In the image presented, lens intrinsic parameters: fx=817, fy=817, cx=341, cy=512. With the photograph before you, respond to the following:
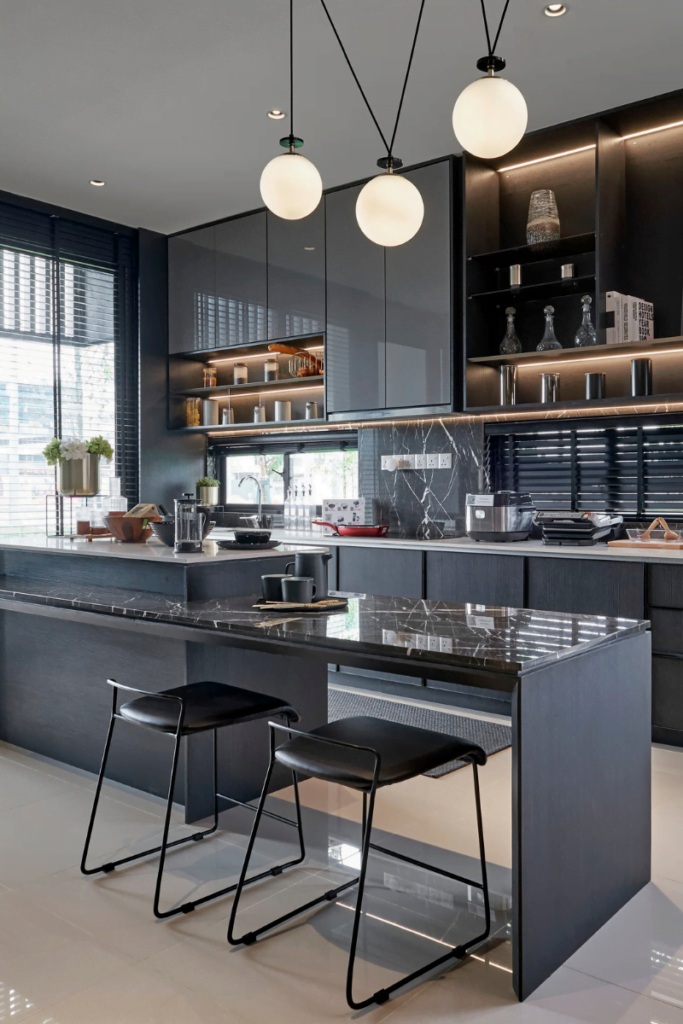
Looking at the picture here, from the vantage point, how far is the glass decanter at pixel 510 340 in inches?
172

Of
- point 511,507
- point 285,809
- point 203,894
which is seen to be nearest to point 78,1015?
point 203,894

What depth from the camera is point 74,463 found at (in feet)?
12.4

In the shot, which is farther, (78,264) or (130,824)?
(78,264)

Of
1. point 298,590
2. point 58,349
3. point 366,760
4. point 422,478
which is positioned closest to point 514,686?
point 366,760

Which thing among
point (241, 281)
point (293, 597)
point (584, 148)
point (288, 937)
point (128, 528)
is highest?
point (584, 148)

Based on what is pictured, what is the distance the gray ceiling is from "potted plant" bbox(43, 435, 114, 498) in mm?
1611

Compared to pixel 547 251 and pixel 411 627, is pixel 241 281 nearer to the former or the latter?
pixel 547 251

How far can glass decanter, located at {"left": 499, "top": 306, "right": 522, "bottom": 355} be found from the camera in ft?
14.3

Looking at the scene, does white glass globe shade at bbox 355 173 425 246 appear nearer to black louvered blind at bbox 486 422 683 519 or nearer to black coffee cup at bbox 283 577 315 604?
black coffee cup at bbox 283 577 315 604

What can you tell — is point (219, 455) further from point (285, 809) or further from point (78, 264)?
point (285, 809)

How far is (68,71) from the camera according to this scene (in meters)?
3.56

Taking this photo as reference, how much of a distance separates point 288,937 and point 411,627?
0.82 metres

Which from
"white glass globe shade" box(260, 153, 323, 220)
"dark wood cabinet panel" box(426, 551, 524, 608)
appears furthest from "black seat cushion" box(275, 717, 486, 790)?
"dark wood cabinet panel" box(426, 551, 524, 608)

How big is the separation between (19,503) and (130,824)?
296 centimetres
